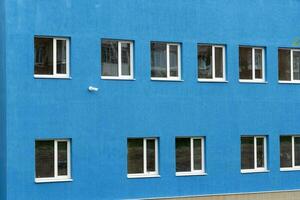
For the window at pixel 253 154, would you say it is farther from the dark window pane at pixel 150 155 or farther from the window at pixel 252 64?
the dark window pane at pixel 150 155

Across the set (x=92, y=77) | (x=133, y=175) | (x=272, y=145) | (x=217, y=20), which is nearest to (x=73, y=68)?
(x=92, y=77)

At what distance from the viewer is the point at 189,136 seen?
25516mm

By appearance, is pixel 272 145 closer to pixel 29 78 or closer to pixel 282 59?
pixel 282 59

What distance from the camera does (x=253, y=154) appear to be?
27.0m

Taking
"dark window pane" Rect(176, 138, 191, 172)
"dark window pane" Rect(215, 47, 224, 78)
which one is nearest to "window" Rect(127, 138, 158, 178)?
"dark window pane" Rect(176, 138, 191, 172)

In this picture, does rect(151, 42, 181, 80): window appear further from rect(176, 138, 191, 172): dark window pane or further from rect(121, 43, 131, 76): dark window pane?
rect(176, 138, 191, 172): dark window pane

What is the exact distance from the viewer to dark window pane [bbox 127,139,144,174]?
963 inches

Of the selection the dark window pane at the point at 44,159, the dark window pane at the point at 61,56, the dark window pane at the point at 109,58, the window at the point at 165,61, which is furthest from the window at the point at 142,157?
the dark window pane at the point at 61,56

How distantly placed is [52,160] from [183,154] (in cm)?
484

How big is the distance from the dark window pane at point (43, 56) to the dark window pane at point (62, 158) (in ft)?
7.49

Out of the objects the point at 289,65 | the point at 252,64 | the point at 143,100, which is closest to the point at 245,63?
the point at 252,64

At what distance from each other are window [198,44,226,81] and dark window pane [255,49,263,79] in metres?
1.48

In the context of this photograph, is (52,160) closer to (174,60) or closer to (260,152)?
(174,60)

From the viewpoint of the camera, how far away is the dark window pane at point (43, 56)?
2297cm
